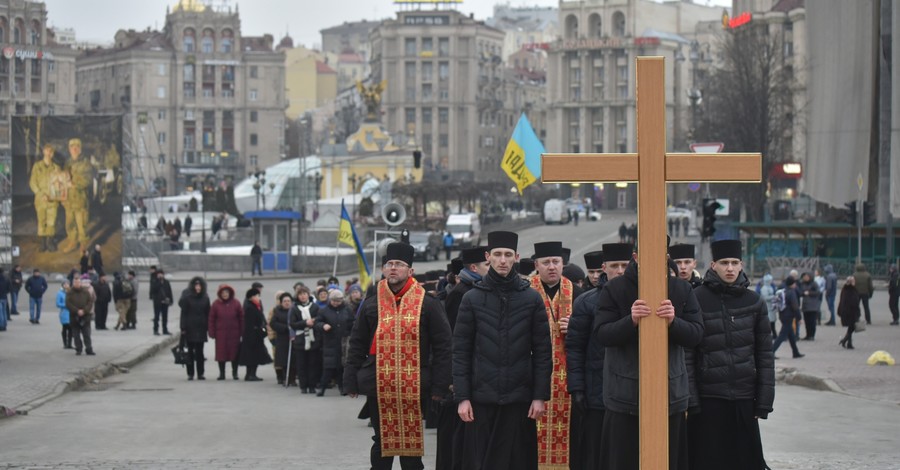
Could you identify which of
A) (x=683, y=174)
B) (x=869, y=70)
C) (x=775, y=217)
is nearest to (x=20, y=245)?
(x=869, y=70)

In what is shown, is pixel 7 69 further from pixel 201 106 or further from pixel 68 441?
pixel 68 441

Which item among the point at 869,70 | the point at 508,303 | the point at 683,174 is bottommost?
the point at 508,303

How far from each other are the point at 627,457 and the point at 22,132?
46.3 m

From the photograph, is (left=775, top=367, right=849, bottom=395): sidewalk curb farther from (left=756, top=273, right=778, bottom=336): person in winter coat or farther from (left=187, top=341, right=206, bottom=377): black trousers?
(left=187, top=341, right=206, bottom=377): black trousers

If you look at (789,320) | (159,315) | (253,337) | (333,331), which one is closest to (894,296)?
(789,320)

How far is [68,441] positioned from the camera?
1484 centimetres

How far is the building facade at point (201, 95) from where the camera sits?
146 m

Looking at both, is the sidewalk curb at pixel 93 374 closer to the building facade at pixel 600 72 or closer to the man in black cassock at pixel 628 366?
the man in black cassock at pixel 628 366

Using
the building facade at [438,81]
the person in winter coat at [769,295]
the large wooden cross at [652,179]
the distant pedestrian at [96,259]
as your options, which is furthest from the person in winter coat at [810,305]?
the building facade at [438,81]

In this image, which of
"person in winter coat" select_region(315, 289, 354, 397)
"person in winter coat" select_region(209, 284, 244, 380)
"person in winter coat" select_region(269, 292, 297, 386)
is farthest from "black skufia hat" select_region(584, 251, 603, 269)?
"person in winter coat" select_region(209, 284, 244, 380)

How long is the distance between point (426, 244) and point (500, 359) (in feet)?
189

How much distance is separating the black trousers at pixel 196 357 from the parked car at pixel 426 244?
4212 cm

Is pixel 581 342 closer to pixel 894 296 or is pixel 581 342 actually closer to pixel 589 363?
pixel 589 363

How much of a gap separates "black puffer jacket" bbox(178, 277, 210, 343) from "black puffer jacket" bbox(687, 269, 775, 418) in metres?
14.4
